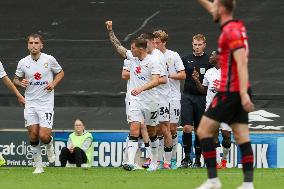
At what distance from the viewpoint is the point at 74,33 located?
24.0 m

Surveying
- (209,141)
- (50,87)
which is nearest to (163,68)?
(50,87)

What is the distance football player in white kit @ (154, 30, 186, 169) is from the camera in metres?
17.7

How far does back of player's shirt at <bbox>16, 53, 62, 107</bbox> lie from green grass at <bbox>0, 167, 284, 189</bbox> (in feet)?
3.89

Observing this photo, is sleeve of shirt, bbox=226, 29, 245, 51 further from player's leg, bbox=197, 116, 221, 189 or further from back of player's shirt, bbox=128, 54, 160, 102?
back of player's shirt, bbox=128, 54, 160, 102

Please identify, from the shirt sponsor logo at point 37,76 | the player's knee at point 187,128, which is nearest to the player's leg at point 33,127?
the shirt sponsor logo at point 37,76

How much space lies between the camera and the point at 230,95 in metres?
10.9

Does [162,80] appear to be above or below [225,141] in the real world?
above

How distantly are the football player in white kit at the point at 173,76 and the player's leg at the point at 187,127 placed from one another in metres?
0.13

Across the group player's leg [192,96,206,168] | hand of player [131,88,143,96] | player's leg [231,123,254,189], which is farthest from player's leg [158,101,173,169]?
player's leg [231,123,254,189]

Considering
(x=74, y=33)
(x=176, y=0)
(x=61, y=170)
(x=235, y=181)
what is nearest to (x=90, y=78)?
(x=74, y=33)

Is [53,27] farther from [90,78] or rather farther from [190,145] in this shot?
[190,145]

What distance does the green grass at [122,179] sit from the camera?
12875 mm

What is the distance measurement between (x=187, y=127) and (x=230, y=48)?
7.36 metres

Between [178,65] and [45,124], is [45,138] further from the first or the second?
[178,65]
